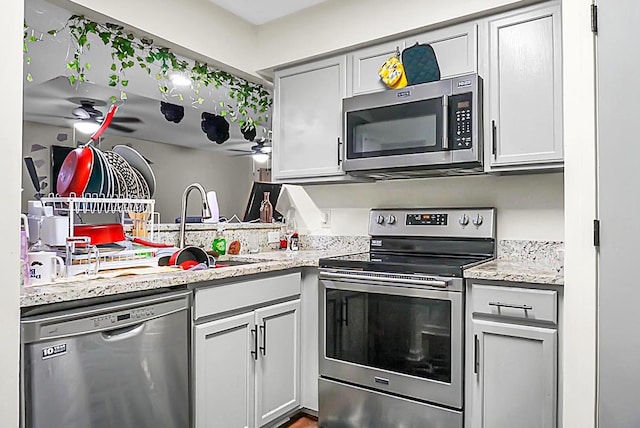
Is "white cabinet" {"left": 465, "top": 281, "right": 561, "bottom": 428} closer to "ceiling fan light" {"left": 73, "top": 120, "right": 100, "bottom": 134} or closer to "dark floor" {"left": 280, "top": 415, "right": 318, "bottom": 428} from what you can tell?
"dark floor" {"left": 280, "top": 415, "right": 318, "bottom": 428}

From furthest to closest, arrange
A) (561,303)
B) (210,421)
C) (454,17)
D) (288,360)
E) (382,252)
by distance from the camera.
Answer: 1. (382,252)
2. (288,360)
3. (454,17)
4. (210,421)
5. (561,303)

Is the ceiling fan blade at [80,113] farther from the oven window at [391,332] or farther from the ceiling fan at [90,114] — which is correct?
the oven window at [391,332]

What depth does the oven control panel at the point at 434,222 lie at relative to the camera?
7.90 feet

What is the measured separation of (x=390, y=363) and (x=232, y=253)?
121 cm

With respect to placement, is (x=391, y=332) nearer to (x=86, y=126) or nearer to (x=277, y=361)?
(x=277, y=361)

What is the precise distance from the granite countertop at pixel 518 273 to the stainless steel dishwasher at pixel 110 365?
1.28 metres

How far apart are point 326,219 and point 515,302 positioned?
1524mm

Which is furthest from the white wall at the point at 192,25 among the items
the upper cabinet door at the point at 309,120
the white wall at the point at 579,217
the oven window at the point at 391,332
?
the white wall at the point at 579,217

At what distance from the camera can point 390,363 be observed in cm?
216

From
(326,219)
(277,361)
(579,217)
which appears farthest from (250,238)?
(579,217)

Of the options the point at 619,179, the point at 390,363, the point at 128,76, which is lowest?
the point at 390,363

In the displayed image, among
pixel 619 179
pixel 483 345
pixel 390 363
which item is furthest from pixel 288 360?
pixel 619 179

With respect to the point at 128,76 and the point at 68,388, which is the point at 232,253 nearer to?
the point at 128,76

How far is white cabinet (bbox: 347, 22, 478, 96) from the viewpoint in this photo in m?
2.22
